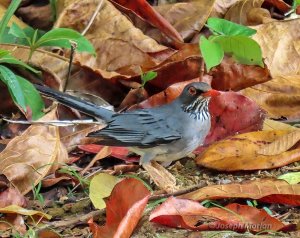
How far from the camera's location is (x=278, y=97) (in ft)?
20.4

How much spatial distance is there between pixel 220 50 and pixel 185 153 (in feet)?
2.42

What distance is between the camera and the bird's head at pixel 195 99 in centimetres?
566

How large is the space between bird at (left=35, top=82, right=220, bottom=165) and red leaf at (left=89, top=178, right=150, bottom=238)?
860mm

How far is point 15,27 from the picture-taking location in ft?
20.1

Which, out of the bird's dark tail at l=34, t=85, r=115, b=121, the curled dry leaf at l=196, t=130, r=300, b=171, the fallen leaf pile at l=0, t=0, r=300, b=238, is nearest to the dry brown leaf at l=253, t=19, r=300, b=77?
the fallen leaf pile at l=0, t=0, r=300, b=238

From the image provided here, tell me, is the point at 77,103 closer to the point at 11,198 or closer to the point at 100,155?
the point at 100,155

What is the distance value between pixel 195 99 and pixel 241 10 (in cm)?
171

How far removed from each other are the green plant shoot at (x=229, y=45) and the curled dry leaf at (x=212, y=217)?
1.18m

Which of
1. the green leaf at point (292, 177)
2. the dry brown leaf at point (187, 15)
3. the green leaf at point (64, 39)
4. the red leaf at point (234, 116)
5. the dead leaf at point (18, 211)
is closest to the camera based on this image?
the dead leaf at point (18, 211)

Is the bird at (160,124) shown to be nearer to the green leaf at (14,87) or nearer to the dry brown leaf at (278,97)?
the green leaf at (14,87)

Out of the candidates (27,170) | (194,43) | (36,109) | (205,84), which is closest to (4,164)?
(27,170)

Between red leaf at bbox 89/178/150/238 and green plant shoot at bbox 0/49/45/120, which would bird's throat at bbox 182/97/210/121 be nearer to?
green plant shoot at bbox 0/49/45/120

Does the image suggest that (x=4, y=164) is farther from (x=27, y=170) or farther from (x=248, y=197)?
(x=248, y=197)

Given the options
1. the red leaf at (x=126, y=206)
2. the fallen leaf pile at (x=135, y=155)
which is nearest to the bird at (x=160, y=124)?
the fallen leaf pile at (x=135, y=155)
